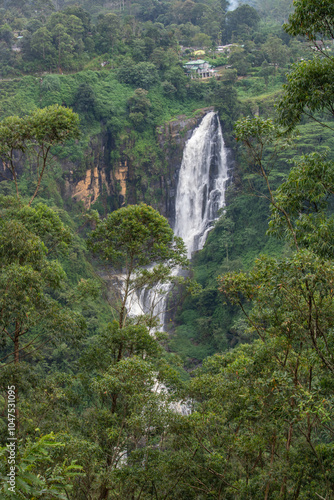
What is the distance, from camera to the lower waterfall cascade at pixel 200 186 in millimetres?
27375

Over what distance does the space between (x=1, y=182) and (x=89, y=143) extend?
6.90 metres

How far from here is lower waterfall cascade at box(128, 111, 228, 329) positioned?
27.4 m

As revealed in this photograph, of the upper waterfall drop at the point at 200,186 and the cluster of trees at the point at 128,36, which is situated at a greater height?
the cluster of trees at the point at 128,36

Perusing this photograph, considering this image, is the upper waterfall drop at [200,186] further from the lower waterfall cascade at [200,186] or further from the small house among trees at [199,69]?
the small house among trees at [199,69]

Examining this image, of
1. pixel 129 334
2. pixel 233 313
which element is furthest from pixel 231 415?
pixel 233 313

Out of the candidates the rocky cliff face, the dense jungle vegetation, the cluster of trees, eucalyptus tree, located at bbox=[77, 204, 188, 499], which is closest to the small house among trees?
the cluster of trees

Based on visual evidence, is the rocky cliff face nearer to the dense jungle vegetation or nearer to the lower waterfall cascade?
the lower waterfall cascade

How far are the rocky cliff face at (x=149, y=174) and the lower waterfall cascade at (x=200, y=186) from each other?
31.4 inches

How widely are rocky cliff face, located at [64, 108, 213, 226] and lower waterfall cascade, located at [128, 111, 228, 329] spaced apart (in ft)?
2.62

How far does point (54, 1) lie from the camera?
47.4 m

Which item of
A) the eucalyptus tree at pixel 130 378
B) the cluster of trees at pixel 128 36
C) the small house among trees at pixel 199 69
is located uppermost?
the cluster of trees at pixel 128 36

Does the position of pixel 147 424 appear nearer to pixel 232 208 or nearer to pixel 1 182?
pixel 1 182

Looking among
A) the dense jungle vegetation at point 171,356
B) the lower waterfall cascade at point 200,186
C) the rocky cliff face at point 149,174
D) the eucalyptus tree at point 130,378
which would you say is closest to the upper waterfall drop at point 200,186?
the lower waterfall cascade at point 200,186

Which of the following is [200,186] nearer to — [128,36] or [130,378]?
[128,36]
